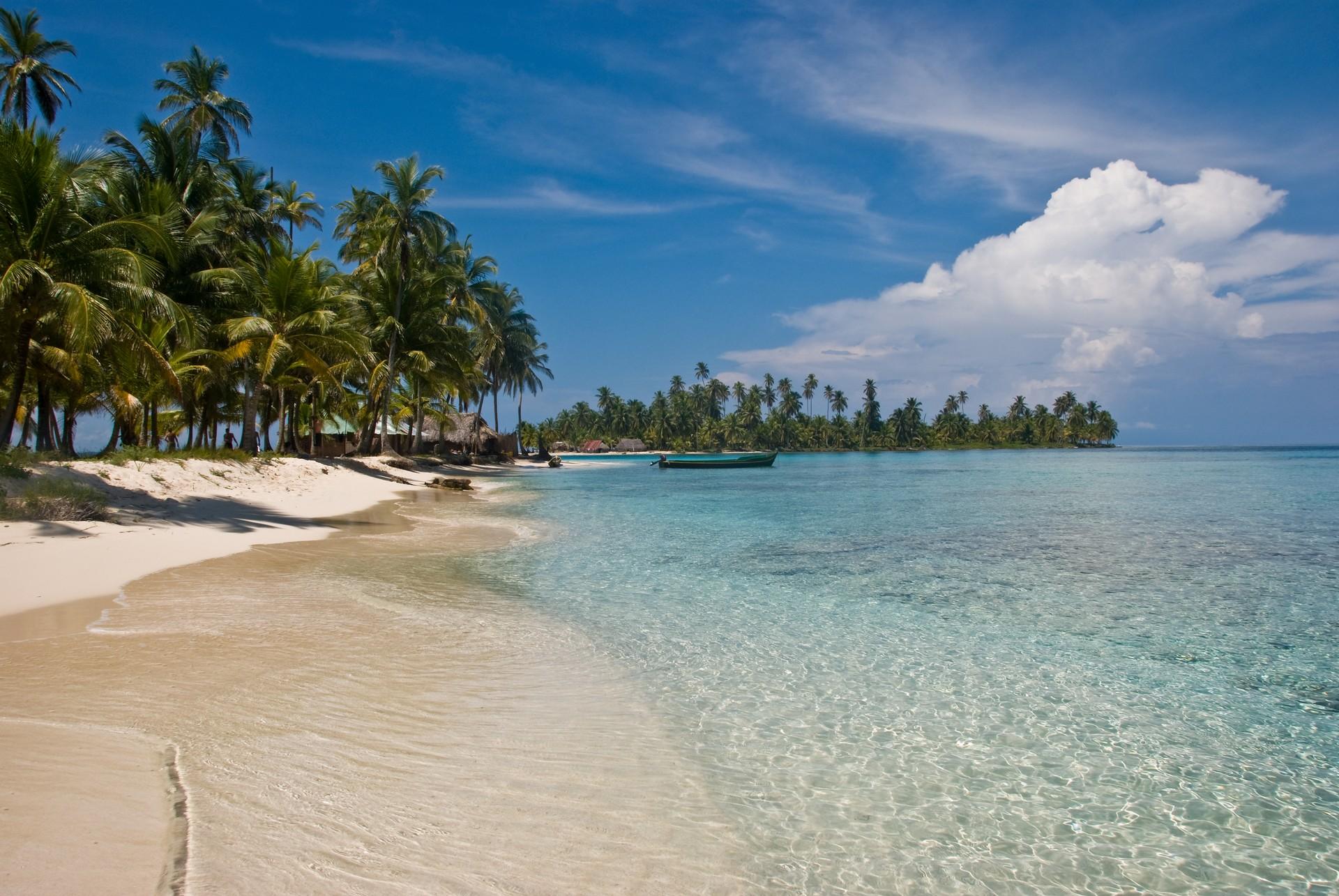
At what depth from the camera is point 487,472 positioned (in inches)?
1762

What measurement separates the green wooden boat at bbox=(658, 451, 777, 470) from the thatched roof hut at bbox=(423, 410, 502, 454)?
1349 cm

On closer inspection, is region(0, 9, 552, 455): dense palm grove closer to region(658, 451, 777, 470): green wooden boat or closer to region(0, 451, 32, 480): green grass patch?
region(0, 451, 32, 480): green grass patch

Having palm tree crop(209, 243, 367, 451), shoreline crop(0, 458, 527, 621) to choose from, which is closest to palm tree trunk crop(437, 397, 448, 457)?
palm tree crop(209, 243, 367, 451)

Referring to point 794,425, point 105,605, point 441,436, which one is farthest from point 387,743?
point 794,425

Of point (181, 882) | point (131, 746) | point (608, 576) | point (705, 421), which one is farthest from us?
point (705, 421)

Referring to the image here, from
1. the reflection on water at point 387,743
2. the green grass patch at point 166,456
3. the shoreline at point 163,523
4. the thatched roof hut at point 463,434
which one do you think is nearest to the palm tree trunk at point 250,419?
the shoreline at point 163,523

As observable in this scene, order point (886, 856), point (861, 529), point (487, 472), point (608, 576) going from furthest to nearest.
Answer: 1. point (487, 472)
2. point (861, 529)
3. point (608, 576)
4. point (886, 856)

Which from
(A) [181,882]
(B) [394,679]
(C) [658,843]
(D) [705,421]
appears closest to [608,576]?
(B) [394,679]

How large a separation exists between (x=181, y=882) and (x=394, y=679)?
2817 millimetres

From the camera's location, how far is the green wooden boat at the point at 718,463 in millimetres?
54781

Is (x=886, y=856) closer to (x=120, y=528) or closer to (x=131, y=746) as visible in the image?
(x=131, y=746)

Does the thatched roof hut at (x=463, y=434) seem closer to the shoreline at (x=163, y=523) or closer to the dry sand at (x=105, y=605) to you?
the shoreline at (x=163, y=523)

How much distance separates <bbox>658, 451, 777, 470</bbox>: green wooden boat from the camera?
54.8m

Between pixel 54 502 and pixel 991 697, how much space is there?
12.7 metres
